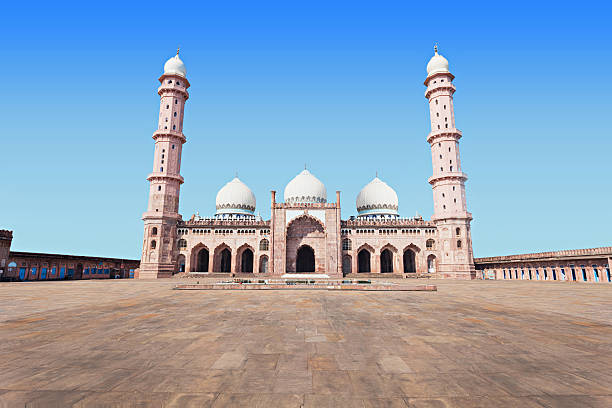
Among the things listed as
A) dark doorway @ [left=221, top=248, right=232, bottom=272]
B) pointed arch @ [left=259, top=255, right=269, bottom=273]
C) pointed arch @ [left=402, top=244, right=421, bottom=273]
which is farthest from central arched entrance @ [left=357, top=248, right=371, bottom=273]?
dark doorway @ [left=221, top=248, right=232, bottom=272]

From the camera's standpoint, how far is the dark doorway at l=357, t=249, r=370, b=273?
4883 cm

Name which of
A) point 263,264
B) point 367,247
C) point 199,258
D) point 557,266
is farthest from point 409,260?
point 199,258

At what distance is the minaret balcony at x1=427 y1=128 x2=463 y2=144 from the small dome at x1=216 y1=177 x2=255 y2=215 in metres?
31.4

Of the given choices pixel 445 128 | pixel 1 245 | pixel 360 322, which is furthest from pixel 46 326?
pixel 445 128

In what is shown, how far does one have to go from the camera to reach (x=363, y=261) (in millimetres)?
49938

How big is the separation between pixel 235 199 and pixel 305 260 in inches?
633

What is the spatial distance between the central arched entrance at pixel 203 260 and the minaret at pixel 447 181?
35.2 metres

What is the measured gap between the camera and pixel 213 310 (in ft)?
28.3

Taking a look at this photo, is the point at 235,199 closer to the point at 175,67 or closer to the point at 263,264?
the point at 263,264

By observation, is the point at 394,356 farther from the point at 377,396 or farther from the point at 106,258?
the point at 106,258

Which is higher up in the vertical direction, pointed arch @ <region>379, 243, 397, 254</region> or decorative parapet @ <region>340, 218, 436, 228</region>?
decorative parapet @ <region>340, 218, 436, 228</region>

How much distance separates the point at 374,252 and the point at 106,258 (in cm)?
3830


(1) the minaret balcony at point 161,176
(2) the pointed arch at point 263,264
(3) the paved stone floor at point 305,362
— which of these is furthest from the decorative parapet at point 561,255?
(1) the minaret balcony at point 161,176

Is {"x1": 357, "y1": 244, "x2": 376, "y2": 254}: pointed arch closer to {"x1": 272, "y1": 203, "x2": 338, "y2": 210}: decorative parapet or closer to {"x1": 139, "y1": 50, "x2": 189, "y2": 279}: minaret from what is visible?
{"x1": 272, "y1": 203, "x2": 338, "y2": 210}: decorative parapet
